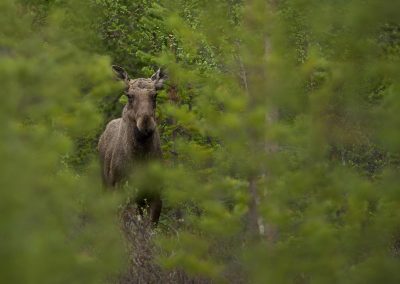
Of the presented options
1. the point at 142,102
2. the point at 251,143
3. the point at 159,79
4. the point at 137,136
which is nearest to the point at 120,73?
the point at 159,79

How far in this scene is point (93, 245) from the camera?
5.43 m

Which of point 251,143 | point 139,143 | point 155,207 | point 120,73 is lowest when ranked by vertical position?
point 155,207

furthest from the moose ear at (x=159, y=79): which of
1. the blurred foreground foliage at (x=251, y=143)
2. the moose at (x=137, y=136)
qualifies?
the blurred foreground foliage at (x=251, y=143)

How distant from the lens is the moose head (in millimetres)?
12250

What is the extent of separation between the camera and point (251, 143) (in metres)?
6.04

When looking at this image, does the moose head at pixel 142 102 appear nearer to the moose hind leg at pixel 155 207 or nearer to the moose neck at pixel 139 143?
the moose neck at pixel 139 143

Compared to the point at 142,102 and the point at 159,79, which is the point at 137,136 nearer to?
the point at 142,102

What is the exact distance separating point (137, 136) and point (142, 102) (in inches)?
28.6

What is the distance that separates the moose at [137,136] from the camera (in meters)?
12.3

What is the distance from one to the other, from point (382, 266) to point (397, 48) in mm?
1527

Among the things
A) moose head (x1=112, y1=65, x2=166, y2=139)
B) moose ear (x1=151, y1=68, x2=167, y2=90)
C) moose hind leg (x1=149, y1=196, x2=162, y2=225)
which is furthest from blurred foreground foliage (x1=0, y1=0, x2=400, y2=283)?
moose ear (x1=151, y1=68, x2=167, y2=90)

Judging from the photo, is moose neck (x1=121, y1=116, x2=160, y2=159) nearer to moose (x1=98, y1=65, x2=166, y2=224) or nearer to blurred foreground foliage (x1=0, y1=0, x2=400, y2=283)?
moose (x1=98, y1=65, x2=166, y2=224)

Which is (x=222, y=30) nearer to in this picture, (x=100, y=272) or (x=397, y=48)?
Result: (x=397, y=48)

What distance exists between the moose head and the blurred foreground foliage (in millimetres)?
5225
